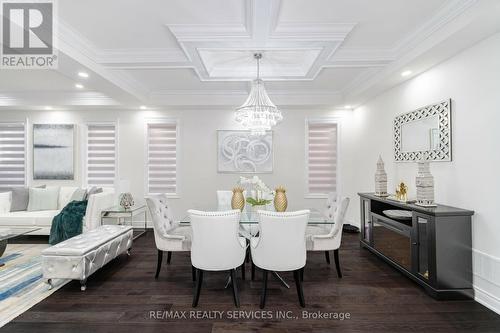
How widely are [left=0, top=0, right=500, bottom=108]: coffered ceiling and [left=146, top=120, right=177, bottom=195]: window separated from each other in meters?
1.16

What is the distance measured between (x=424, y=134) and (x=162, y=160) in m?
4.66

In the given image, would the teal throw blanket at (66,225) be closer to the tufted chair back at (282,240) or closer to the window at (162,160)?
the window at (162,160)

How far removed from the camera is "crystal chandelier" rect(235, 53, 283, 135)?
10.2 feet

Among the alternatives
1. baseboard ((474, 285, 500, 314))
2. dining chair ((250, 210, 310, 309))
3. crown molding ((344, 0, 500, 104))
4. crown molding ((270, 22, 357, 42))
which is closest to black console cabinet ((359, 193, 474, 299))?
baseboard ((474, 285, 500, 314))

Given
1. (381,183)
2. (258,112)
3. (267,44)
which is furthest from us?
(381,183)

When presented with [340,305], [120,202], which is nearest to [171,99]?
[120,202]

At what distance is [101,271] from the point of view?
3242 mm

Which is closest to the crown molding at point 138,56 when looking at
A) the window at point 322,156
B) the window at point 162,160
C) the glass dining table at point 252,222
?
the glass dining table at point 252,222

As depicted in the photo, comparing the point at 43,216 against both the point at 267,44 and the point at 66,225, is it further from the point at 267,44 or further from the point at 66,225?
the point at 267,44

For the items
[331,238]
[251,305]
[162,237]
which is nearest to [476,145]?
[331,238]

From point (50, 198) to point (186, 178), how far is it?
8.20 ft

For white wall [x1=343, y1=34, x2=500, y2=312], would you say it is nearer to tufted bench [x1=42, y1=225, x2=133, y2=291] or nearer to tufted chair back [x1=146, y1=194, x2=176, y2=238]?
tufted chair back [x1=146, y1=194, x2=176, y2=238]

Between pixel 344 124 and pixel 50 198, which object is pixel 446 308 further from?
pixel 50 198

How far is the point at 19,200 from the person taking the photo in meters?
4.61
